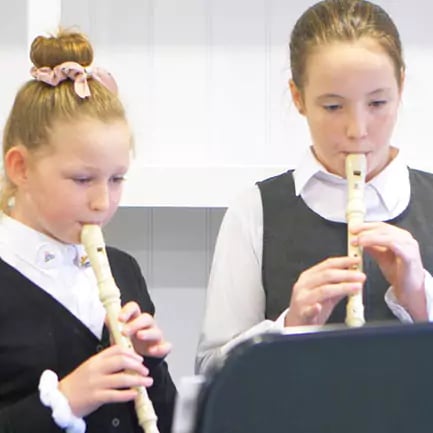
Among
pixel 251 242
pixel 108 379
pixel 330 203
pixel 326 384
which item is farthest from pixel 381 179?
pixel 326 384

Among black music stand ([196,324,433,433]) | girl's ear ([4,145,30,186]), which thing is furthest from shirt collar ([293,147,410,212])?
black music stand ([196,324,433,433])

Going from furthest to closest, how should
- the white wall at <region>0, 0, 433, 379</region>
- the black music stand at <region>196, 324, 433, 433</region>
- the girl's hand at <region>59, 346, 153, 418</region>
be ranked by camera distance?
the white wall at <region>0, 0, 433, 379</region> → the girl's hand at <region>59, 346, 153, 418</region> → the black music stand at <region>196, 324, 433, 433</region>

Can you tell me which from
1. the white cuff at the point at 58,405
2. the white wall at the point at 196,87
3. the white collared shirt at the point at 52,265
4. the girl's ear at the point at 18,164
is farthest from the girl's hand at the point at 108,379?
the white wall at the point at 196,87

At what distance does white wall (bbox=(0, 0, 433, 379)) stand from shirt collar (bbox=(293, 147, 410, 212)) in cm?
47

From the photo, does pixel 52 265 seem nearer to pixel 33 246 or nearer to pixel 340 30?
pixel 33 246

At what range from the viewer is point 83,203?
3.04 feet

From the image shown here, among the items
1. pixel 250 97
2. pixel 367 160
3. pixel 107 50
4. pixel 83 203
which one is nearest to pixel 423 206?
pixel 367 160

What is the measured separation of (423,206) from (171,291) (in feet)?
2.27

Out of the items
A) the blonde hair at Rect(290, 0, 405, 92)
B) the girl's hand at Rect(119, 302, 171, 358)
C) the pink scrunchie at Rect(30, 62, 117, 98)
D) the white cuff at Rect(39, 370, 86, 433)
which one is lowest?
the white cuff at Rect(39, 370, 86, 433)

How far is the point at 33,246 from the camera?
0.95m

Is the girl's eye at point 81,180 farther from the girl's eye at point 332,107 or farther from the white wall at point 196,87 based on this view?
the white wall at point 196,87

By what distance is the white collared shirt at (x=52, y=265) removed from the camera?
952 millimetres

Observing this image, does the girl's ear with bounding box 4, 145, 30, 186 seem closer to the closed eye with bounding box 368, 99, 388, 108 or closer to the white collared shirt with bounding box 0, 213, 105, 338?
the white collared shirt with bounding box 0, 213, 105, 338

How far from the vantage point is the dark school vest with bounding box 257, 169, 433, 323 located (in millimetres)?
1037
